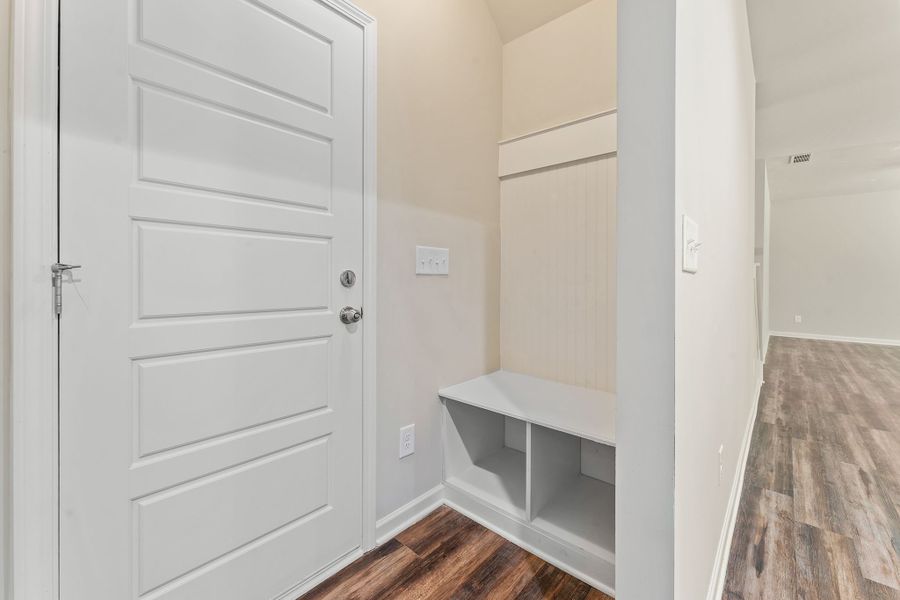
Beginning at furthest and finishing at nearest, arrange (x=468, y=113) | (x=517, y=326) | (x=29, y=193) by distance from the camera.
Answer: (x=517, y=326) < (x=468, y=113) < (x=29, y=193)

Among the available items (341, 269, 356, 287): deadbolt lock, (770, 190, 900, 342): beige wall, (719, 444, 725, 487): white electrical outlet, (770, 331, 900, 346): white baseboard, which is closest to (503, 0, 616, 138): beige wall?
(341, 269, 356, 287): deadbolt lock

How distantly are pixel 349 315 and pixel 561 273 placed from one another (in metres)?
1.12

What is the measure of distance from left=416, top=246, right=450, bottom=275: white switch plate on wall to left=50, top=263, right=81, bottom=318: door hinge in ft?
3.69

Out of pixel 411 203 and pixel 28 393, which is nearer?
pixel 28 393

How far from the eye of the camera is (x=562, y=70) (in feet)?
6.48

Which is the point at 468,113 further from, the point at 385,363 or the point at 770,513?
the point at 770,513

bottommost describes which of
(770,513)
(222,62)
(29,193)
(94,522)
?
(770,513)

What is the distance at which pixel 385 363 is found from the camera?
1595 mm

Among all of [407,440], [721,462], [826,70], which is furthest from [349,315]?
[826,70]

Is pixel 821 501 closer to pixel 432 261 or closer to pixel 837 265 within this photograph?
pixel 432 261

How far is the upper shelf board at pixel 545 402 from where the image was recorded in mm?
1463

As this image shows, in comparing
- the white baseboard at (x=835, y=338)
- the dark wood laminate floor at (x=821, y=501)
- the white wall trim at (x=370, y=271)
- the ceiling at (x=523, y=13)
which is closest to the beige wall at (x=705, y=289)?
the dark wood laminate floor at (x=821, y=501)

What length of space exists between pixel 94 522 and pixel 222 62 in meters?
1.26

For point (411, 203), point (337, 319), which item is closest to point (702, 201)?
point (411, 203)
